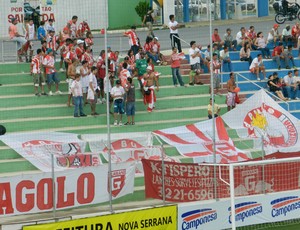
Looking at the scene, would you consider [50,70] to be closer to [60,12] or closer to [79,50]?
[79,50]

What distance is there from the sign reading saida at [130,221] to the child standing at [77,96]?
6931 mm

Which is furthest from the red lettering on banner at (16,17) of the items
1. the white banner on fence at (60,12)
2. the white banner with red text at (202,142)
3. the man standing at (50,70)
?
the white banner with red text at (202,142)

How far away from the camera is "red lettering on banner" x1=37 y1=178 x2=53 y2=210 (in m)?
23.2

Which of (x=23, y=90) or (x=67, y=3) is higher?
(x=67, y=3)

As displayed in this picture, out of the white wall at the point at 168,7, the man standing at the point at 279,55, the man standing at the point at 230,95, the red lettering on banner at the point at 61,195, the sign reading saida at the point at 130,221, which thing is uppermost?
the white wall at the point at 168,7

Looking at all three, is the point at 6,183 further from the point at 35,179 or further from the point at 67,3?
the point at 67,3

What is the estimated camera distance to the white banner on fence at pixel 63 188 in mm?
23000

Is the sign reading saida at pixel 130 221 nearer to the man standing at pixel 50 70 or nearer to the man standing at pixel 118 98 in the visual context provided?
the man standing at pixel 118 98

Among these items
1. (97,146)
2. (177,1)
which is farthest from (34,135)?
(177,1)

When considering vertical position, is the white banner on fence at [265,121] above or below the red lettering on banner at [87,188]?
above

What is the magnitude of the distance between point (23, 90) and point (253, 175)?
8135 millimetres

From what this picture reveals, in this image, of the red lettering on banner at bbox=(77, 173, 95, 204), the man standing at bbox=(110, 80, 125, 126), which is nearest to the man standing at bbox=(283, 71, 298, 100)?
the man standing at bbox=(110, 80, 125, 126)

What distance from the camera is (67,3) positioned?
1299 inches

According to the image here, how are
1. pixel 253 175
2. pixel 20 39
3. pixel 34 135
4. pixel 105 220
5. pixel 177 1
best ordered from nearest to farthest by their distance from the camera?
pixel 105 220
pixel 253 175
pixel 34 135
pixel 20 39
pixel 177 1
